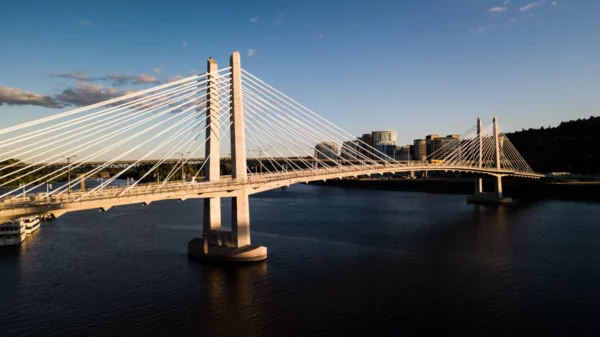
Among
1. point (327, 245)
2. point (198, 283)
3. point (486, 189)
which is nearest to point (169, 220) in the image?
point (327, 245)

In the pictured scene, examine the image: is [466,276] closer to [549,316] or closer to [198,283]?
[549,316]

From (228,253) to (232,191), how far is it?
13.5 feet

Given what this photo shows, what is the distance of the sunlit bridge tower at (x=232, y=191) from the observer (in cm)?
3073

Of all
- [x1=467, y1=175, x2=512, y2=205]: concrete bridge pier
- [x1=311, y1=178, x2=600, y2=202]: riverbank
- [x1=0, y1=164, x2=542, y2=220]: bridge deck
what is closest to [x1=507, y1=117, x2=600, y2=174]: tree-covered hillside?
[x1=311, y1=178, x2=600, y2=202]: riverbank

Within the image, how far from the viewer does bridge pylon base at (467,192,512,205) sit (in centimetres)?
7181

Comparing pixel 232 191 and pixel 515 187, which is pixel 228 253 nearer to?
pixel 232 191

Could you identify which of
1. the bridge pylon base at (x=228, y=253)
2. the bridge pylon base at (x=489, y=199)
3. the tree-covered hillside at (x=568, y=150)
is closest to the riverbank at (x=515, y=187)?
Result: the bridge pylon base at (x=489, y=199)

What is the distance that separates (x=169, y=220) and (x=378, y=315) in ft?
119

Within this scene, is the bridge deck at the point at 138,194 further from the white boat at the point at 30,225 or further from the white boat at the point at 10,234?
the white boat at the point at 30,225

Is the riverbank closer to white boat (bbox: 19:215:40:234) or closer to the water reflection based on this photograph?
the water reflection

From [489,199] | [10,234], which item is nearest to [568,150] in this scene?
[489,199]

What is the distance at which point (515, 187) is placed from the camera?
8881cm

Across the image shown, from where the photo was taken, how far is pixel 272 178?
33750mm

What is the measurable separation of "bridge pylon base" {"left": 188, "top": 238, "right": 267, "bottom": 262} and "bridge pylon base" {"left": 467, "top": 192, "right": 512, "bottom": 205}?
5220cm
